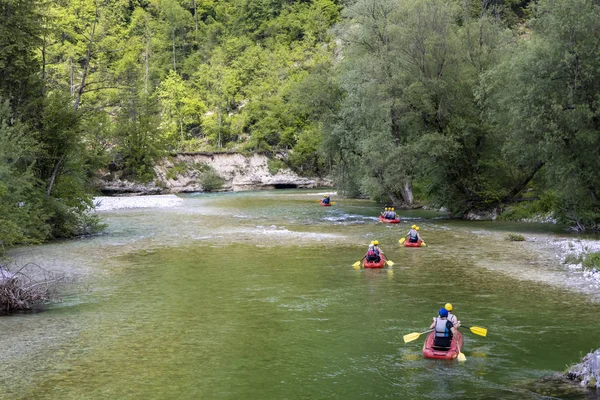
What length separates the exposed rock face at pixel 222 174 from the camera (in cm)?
7919

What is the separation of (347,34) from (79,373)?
42721 millimetres

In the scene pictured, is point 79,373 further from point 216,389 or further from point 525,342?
point 525,342

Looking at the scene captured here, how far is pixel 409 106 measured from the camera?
4081 centimetres

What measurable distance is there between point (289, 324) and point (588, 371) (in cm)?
720

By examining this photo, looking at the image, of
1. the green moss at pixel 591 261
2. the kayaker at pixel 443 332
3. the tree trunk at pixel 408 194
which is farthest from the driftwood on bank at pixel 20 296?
the tree trunk at pixel 408 194

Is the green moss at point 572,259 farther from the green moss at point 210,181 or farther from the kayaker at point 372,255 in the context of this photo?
the green moss at point 210,181

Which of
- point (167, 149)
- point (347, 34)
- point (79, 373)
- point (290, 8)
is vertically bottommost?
point (79, 373)

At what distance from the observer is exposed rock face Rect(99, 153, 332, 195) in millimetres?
79188

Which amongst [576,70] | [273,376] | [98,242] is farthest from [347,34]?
[273,376]

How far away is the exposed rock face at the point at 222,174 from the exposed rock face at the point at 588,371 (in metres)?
69.7

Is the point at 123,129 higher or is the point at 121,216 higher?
the point at 123,129

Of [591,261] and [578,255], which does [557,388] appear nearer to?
[591,261]

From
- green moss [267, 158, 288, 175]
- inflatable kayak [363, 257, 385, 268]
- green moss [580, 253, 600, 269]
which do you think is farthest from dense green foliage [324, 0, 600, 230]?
green moss [267, 158, 288, 175]

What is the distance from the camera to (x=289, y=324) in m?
15.0
